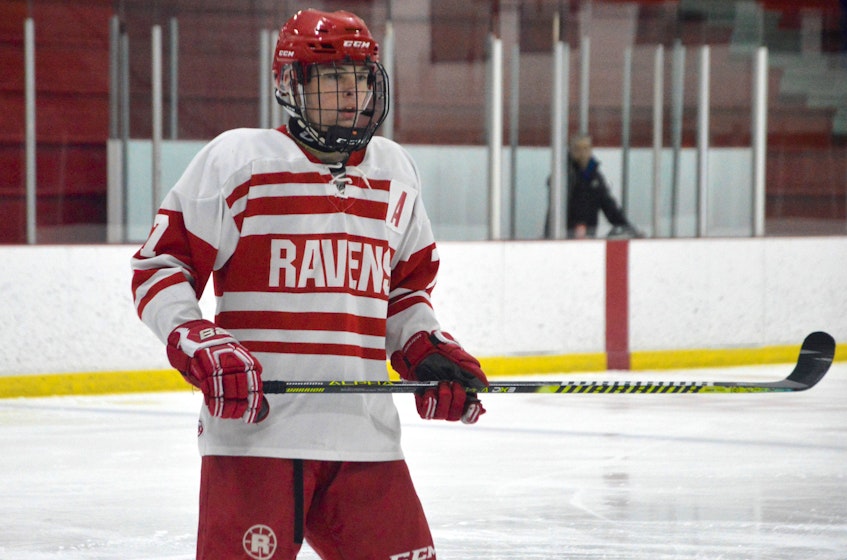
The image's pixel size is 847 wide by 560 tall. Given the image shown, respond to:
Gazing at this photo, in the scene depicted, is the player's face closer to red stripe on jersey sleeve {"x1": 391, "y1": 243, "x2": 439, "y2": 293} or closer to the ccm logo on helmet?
the ccm logo on helmet

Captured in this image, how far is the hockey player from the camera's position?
1856mm

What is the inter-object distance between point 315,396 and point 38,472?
2700 mm

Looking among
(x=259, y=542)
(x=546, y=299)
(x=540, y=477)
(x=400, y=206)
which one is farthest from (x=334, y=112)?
(x=546, y=299)

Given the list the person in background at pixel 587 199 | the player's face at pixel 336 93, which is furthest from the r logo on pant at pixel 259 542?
the person in background at pixel 587 199

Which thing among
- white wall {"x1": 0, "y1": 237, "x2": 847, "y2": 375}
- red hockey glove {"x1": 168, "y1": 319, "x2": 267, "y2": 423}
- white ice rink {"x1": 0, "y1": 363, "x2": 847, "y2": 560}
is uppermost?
red hockey glove {"x1": 168, "y1": 319, "x2": 267, "y2": 423}

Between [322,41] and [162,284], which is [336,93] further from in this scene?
[162,284]

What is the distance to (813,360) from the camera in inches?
85.4

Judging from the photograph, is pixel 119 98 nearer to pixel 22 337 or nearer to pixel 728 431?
pixel 22 337

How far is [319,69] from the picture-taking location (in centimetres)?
193

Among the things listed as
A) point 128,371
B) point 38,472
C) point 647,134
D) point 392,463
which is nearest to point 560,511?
point 38,472

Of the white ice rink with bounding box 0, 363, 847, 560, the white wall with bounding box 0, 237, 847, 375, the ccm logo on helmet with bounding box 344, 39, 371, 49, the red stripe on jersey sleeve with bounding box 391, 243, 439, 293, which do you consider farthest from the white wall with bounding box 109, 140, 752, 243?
the ccm logo on helmet with bounding box 344, 39, 371, 49

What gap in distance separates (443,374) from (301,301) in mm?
231

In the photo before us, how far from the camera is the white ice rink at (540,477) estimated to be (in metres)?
3.44

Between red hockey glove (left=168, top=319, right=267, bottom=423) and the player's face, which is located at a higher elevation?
the player's face
